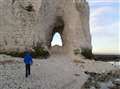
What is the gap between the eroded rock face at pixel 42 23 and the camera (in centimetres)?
3569

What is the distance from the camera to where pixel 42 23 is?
39.2 m

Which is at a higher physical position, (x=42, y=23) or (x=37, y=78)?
(x=42, y=23)

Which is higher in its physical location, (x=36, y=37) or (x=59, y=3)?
(x=59, y=3)

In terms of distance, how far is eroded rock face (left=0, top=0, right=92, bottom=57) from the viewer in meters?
35.7

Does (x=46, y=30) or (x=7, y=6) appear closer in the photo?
(x=7, y=6)

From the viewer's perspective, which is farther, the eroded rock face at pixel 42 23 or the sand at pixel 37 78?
the eroded rock face at pixel 42 23

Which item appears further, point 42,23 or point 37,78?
point 42,23

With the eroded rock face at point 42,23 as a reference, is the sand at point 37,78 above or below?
below

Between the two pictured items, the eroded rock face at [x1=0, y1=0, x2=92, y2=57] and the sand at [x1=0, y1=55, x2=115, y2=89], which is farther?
the eroded rock face at [x1=0, y1=0, x2=92, y2=57]

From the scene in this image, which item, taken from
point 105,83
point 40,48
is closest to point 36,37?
point 40,48

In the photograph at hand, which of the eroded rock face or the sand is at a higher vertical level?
the eroded rock face

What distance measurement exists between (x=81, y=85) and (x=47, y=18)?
18.9 meters

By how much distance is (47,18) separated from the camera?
40594mm

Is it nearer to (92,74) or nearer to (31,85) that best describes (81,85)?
(31,85)
